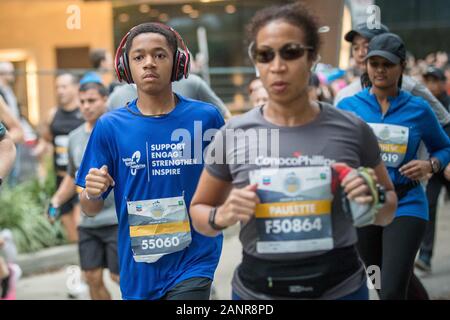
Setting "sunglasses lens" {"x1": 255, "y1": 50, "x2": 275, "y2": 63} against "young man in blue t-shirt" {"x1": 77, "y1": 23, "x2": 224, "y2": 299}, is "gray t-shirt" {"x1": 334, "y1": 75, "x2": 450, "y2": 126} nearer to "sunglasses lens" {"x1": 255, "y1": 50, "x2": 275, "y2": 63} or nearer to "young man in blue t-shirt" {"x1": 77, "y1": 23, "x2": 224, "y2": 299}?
"young man in blue t-shirt" {"x1": 77, "y1": 23, "x2": 224, "y2": 299}

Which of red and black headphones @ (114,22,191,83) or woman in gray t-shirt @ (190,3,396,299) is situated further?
red and black headphones @ (114,22,191,83)

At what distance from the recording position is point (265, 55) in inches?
115

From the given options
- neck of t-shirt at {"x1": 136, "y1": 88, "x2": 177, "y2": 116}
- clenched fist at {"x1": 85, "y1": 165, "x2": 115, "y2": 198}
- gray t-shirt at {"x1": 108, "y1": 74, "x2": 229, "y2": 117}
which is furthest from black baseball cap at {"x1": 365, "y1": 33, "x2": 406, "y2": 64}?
clenched fist at {"x1": 85, "y1": 165, "x2": 115, "y2": 198}

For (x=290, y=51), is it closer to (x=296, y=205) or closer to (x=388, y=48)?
(x=296, y=205)

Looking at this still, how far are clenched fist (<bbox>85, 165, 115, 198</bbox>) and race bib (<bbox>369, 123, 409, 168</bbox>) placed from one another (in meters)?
1.82

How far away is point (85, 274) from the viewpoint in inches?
225

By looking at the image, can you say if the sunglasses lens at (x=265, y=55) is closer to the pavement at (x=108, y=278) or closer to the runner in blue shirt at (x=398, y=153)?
the runner in blue shirt at (x=398, y=153)

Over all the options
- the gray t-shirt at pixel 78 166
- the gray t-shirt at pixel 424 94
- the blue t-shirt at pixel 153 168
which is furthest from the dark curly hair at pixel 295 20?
the gray t-shirt at pixel 78 166

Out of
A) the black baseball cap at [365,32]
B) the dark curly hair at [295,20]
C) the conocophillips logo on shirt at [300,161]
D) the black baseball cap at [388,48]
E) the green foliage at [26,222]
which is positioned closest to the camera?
the conocophillips logo on shirt at [300,161]

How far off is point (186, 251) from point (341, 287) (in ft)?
3.74

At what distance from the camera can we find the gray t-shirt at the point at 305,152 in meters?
2.86

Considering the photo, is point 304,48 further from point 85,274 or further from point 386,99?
point 85,274

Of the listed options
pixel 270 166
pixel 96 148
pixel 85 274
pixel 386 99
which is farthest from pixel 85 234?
pixel 270 166

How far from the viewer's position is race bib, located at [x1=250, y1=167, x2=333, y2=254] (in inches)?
112
